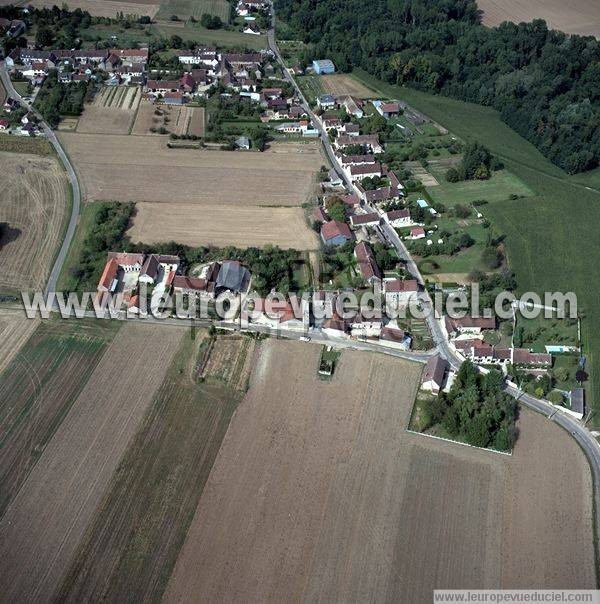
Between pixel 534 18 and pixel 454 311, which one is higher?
pixel 534 18

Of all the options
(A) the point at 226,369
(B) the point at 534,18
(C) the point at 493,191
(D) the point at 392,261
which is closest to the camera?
(A) the point at 226,369

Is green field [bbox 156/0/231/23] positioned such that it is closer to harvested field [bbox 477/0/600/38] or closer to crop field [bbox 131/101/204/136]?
crop field [bbox 131/101/204/136]

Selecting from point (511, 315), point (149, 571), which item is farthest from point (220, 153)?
point (149, 571)

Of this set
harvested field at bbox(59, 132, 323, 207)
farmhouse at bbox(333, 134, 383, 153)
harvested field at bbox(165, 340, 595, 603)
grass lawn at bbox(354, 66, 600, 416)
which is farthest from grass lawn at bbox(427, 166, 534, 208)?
harvested field at bbox(165, 340, 595, 603)

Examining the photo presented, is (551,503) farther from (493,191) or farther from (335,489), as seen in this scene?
(493,191)

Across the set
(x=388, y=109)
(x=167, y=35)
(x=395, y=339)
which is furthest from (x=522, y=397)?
(x=167, y=35)

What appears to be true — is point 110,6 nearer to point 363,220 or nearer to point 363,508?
point 363,220
